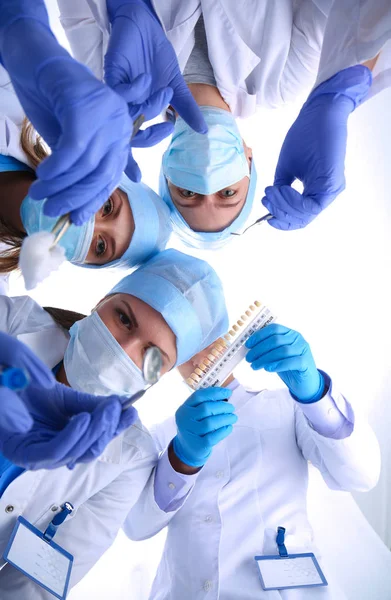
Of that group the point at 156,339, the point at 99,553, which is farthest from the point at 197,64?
the point at 99,553

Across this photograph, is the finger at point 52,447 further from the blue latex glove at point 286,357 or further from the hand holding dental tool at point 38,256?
the blue latex glove at point 286,357

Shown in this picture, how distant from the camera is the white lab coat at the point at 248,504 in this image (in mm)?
1506

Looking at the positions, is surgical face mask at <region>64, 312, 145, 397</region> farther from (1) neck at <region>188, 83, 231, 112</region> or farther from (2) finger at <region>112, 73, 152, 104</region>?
(1) neck at <region>188, 83, 231, 112</region>

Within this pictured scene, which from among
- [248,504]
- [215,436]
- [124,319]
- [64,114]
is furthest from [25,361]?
[248,504]

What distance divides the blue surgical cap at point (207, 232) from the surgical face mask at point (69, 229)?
34 centimetres

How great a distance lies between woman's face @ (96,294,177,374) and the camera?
137 centimetres

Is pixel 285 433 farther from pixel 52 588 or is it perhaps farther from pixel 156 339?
pixel 52 588

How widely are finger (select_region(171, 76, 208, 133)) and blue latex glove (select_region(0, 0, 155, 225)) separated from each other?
36 centimetres

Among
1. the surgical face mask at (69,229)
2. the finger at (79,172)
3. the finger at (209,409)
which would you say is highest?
the finger at (79,172)

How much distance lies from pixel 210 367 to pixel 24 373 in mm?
754

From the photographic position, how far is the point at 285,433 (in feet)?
5.79

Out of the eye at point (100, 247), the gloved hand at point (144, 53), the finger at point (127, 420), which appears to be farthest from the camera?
the eye at point (100, 247)

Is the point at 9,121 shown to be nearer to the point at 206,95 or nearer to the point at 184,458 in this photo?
the point at 206,95

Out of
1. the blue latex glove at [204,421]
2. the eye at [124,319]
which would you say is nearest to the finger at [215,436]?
the blue latex glove at [204,421]
